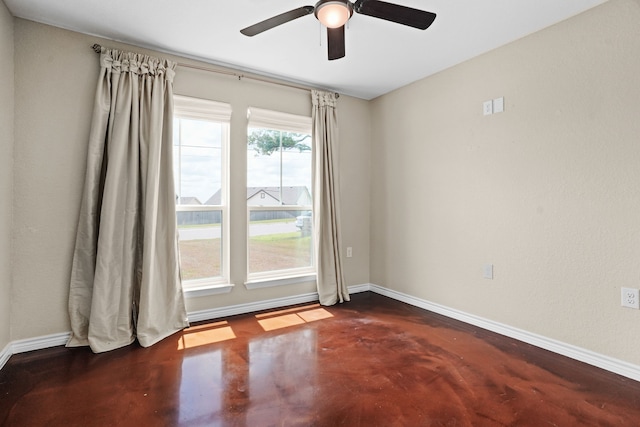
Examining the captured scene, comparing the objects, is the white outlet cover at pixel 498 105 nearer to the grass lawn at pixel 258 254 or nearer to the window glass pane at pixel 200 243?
the grass lawn at pixel 258 254

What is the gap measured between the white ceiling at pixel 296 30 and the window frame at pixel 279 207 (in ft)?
1.50

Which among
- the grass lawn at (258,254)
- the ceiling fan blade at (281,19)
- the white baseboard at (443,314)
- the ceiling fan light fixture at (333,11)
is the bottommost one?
the white baseboard at (443,314)

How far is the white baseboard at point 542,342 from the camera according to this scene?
2.12m

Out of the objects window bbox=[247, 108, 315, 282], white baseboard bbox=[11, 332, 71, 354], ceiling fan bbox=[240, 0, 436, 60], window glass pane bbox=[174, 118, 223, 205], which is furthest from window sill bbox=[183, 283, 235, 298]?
ceiling fan bbox=[240, 0, 436, 60]

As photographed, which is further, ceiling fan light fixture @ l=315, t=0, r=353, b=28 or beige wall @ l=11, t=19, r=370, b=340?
beige wall @ l=11, t=19, r=370, b=340

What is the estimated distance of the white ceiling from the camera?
2.23 metres

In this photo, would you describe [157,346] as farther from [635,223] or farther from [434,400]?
[635,223]

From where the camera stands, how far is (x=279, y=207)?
143 inches

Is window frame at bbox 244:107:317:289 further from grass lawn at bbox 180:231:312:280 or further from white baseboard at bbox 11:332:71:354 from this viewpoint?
white baseboard at bbox 11:332:71:354

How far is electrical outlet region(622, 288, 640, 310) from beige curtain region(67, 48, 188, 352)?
3.33m

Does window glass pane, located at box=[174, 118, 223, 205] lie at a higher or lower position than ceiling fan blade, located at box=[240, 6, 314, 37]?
lower

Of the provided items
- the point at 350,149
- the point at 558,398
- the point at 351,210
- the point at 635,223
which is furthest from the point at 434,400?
the point at 350,149

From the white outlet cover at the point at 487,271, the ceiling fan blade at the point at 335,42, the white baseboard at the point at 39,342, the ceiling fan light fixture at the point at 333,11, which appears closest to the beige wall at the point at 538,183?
the white outlet cover at the point at 487,271

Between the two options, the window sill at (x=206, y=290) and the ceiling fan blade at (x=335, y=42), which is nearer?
the ceiling fan blade at (x=335, y=42)
